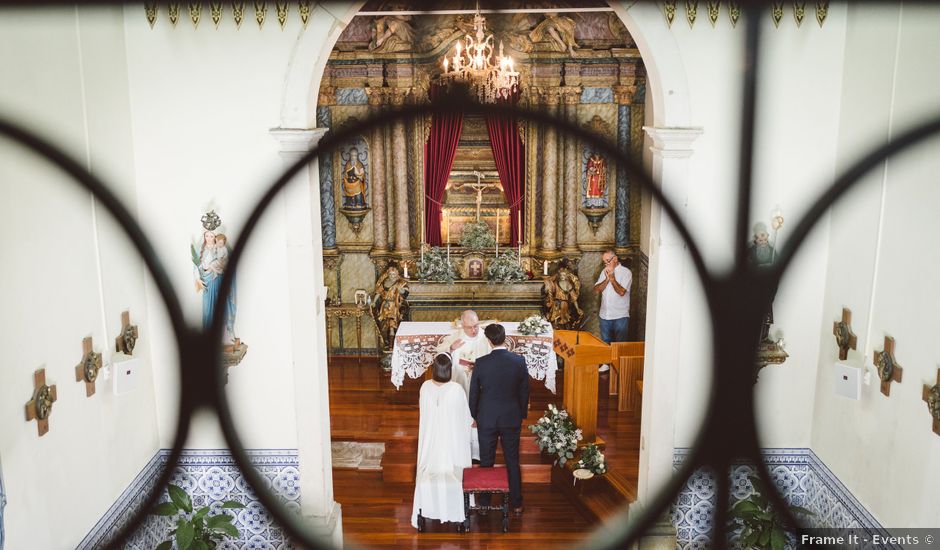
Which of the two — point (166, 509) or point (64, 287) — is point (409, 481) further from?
point (64, 287)

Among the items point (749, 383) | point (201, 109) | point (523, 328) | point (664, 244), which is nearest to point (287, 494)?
point (201, 109)

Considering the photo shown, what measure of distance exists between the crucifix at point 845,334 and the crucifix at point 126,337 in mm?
4495

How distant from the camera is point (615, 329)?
438 inches

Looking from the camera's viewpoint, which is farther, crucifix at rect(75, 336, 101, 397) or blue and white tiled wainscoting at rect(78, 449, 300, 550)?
blue and white tiled wainscoting at rect(78, 449, 300, 550)

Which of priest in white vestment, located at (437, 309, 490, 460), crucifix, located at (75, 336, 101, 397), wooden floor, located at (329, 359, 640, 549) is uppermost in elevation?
crucifix, located at (75, 336, 101, 397)

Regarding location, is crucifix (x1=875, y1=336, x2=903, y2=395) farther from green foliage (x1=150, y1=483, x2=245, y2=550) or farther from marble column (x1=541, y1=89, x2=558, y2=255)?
marble column (x1=541, y1=89, x2=558, y2=255)

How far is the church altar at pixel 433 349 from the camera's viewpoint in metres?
9.70

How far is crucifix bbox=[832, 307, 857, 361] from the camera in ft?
17.7

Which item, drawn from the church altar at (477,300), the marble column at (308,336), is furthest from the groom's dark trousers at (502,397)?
the church altar at (477,300)

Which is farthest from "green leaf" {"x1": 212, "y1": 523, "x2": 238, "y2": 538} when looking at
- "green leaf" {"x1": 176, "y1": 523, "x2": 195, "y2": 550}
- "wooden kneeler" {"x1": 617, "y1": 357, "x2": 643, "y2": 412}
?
"wooden kneeler" {"x1": 617, "y1": 357, "x2": 643, "y2": 412}

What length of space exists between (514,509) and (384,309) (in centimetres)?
418

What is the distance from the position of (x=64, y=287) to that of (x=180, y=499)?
173cm

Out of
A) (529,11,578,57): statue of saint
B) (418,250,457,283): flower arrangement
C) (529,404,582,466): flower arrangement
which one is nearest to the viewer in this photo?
(529,404,582,466): flower arrangement

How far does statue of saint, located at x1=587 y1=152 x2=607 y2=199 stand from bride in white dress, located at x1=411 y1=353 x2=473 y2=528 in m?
4.90
